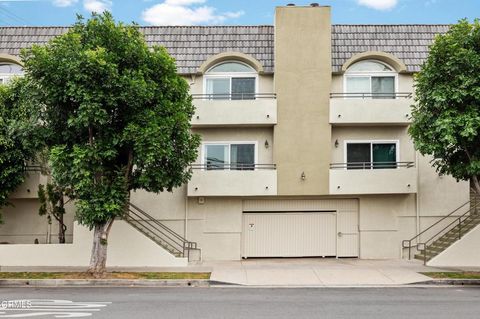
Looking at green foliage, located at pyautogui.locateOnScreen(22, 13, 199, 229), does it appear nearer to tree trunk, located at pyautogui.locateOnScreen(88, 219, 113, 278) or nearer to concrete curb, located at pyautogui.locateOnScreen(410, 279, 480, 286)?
tree trunk, located at pyautogui.locateOnScreen(88, 219, 113, 278)

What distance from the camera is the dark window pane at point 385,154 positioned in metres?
20.5

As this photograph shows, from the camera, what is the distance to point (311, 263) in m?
18.4

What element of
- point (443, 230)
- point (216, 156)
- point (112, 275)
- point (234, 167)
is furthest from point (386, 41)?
point (112, 275)

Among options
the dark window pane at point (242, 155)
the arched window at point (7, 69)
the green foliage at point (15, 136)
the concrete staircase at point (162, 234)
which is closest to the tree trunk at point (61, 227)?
the green foliage at point (15, 136)

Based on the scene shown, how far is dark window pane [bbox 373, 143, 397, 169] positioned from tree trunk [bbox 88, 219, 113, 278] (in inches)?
412

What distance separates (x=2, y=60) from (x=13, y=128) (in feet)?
19.5

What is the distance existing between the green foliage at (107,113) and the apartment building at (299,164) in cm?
398

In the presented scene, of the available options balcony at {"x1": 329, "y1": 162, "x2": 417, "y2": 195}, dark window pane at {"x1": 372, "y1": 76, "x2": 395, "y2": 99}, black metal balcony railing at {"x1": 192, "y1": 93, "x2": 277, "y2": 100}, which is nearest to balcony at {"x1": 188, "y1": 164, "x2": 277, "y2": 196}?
balcony at {"x1": 329, "y1": 162, "x2": 417, "y2": 195}

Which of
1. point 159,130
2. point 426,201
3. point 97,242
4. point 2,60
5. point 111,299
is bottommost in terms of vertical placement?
point 111,299

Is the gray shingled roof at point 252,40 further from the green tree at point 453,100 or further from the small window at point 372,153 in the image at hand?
the green tree at point 453,100

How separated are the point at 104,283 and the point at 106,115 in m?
4.62

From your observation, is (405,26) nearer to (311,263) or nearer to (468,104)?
(468,104)

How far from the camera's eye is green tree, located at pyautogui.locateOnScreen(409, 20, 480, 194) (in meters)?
14.6

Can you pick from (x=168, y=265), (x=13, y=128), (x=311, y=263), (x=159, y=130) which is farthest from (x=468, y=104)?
(x=13, y=128)
